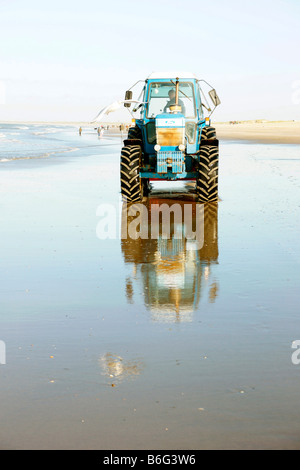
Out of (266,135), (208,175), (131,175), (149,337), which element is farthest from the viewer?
(266,135)

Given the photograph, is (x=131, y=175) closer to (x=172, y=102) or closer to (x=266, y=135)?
(x=172, y=102)

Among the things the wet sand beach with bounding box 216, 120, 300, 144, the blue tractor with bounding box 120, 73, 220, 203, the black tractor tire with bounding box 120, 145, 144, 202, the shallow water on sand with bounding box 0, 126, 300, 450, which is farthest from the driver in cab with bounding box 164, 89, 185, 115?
the wet sand beach with bounding box 216, 120, 300, 144

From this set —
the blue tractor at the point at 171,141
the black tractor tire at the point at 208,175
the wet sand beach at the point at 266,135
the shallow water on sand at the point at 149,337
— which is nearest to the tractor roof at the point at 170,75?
the blue tractor at the point at 171,141

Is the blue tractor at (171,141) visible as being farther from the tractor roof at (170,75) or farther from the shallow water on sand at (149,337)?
the shallow water on sand at (149,337)

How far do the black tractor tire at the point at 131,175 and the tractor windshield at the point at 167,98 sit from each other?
47.0 inches

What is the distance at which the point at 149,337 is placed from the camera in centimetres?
535

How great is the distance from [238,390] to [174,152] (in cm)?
1055

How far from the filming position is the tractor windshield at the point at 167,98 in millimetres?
14992

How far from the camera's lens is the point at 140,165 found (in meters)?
14.9

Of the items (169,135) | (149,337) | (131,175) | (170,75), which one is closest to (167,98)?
(170,75)

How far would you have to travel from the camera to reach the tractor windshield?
14992 millimetres

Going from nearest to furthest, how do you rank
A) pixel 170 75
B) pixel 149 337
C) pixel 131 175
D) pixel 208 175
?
pixel 149 337
pixel 208 175
pixel 131 175
pixel 170 75

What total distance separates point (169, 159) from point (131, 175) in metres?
0.91

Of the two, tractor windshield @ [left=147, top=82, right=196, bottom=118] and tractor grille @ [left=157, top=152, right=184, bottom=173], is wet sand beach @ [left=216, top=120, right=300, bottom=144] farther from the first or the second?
tractor grille @ [left=157, top=152, right=184, bottom=173]
